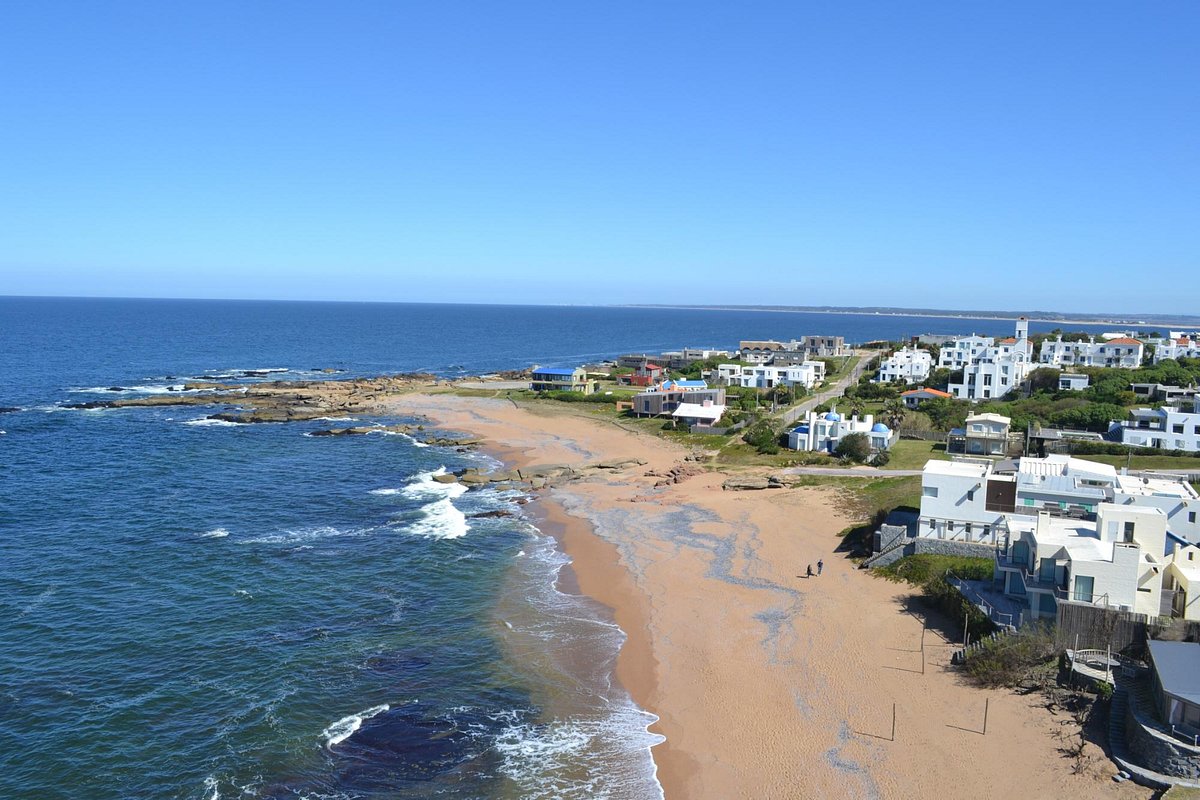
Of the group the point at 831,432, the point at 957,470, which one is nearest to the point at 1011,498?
the point at 957,470

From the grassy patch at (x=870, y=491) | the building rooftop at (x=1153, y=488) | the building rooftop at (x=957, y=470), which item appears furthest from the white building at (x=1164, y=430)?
the building rooftop at (x=957, y=470)

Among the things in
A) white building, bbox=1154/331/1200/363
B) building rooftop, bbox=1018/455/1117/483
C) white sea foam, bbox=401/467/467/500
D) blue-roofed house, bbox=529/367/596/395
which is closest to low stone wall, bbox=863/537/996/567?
building rooftop, bbox=1018/455/1117/483

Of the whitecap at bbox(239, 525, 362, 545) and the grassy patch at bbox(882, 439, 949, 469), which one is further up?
the grassy patch at bbox(882, 439, 949, 469)

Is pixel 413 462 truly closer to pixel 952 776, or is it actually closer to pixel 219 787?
pixel 219 787

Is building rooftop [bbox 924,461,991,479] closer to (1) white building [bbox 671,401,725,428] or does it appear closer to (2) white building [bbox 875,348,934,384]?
(1) white building [bbox 671,401,725,428]

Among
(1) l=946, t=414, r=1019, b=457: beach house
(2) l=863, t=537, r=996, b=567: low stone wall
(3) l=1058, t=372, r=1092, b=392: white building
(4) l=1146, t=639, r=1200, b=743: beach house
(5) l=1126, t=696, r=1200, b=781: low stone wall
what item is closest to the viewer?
(5) l=1126, t=696, r=1200, b=781: low stone wall

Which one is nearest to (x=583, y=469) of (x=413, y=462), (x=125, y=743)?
(x=413, y=462)
